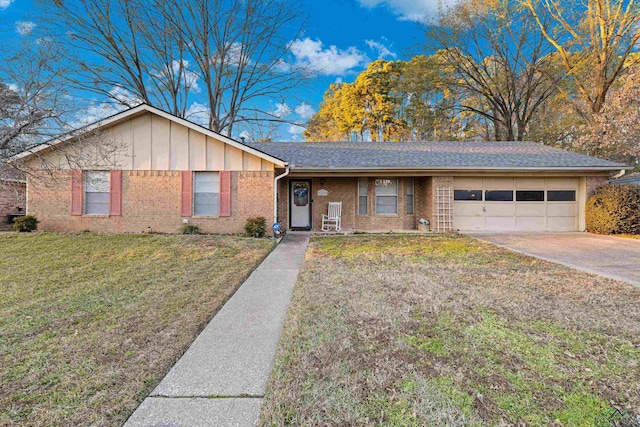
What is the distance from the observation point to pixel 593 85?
17203 mm

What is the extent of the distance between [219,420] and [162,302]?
96.7 inches

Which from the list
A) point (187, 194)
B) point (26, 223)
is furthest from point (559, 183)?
point (26, 223)

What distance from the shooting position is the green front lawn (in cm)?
200

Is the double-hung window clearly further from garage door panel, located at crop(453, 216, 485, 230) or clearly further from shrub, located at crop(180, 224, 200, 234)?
shrub, located at crop(180, 224, 200, 234)

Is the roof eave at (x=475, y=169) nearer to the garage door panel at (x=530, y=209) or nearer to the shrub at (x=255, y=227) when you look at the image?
the garage door panel at (x=530, y=209)

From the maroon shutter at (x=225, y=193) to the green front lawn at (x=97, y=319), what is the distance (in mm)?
2547

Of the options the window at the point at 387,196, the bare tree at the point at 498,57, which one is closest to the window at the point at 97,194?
the window at the point at 387,196

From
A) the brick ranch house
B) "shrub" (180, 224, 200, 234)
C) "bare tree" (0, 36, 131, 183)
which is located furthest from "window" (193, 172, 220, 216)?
"bare tree" (0, 36, 131, 183)

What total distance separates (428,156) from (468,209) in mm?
2492

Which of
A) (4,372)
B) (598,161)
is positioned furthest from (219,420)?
(598,161)

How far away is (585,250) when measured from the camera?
7.43m

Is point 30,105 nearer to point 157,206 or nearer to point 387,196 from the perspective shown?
point 157,206

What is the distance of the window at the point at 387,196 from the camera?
1150 cm

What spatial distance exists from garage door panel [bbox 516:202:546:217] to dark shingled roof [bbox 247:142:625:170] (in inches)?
59.4
